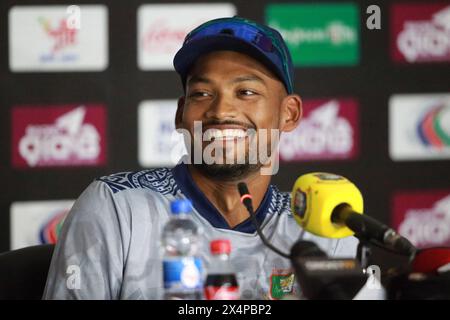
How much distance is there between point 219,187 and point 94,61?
118cm

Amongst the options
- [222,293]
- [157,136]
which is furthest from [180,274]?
[157,136]

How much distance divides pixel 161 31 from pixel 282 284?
1503 millimetres

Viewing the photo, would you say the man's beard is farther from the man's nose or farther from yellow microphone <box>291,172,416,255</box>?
yellow microphone <box>291,172,416,255</box>

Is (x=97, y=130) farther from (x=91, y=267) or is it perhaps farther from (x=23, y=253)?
(x=91, y=267)

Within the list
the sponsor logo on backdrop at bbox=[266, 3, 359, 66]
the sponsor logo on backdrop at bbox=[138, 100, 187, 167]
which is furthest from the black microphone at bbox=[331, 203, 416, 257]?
the sponsor logo on backdrop at bbox=[266, 3, 359, 66]

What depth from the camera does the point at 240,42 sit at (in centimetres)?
141

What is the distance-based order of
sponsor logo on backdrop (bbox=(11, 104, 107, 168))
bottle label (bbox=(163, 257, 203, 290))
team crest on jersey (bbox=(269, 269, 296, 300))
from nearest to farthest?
bottle label (bbox=(163, 257, 203, 290)) < team crest on jersey (bbox=(269, 269, 296, 300)) < sponsor logo on backdrop (bbox=(11, 104, 107, 168))

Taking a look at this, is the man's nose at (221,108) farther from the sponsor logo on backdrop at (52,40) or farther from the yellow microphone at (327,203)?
the sponsor logo on backdrop at (52,40)

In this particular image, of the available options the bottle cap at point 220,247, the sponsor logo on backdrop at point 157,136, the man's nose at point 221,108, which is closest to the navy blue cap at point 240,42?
the man's nose at point 221,108

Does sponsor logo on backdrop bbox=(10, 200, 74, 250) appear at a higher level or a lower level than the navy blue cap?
lower

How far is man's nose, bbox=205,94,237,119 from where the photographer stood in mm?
1422

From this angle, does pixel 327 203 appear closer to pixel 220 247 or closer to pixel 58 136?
pixel 220 247
